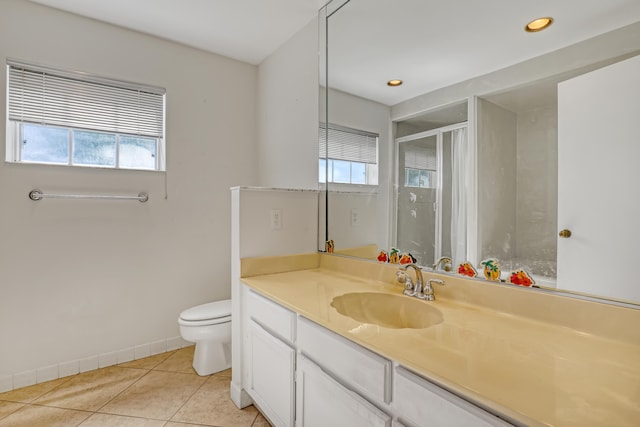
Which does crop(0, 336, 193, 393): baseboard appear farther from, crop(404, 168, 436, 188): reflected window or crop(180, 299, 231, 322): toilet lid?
crop(404, 168, 436, 188): reflected window

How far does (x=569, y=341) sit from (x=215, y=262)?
239cm

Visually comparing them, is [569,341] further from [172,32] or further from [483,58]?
[172,32]

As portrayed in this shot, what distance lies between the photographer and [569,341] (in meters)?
0.90

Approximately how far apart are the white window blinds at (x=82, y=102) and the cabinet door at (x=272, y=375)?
1.77 m

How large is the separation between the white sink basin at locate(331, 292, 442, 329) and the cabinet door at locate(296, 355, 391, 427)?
28 cm

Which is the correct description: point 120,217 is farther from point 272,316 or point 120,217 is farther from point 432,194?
point 432,194

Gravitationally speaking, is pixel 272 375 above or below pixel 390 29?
below

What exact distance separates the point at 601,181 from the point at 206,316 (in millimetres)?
2126

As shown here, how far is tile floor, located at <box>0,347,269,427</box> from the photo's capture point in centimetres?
166

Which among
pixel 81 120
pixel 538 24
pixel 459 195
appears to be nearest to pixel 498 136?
pixel 459 195

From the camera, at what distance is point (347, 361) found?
1.00 meters

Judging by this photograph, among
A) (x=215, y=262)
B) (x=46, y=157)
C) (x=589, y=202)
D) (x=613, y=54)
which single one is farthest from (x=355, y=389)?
(x=46, y=157)

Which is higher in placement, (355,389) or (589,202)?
(589,202)

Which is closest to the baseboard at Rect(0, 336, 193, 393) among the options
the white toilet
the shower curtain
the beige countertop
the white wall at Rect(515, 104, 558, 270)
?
the white toilet
